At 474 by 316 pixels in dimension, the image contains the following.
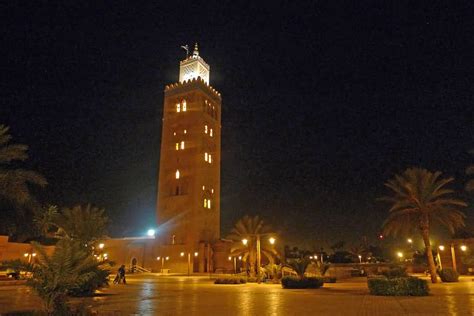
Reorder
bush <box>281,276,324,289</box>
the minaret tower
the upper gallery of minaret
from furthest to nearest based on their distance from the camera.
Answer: the upper gallery of minaret → the minaret tower → bush <box>281,276,324,289</box>

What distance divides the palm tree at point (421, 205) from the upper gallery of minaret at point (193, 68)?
41.9 m

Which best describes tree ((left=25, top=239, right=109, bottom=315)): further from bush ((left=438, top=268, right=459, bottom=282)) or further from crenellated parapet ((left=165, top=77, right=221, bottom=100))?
crenellated parapet ((left=165, top=77, right=221, bottom=100))

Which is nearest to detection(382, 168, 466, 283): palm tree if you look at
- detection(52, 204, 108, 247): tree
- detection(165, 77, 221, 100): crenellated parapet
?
detection(52, 204, 108, 247): tree

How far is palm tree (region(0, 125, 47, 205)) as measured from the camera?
15.4 meters

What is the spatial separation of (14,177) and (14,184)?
33 centimetres

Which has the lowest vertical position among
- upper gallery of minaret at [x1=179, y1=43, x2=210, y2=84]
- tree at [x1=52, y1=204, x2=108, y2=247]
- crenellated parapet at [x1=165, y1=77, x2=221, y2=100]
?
tree at [x1=52, y1=204, x2=108, y2=247]

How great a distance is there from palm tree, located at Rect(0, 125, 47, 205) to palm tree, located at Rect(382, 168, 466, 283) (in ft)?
72.4

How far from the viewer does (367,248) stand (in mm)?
86750

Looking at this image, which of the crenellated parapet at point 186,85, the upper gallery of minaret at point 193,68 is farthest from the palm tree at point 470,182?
the upper gallery of minaret at point 193,68

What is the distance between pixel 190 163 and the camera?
56312 millimetres

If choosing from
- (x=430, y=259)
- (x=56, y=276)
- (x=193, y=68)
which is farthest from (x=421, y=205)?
(x=193, y=68)

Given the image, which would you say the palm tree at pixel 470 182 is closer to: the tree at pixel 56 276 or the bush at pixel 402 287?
the bush at pixel 402 287

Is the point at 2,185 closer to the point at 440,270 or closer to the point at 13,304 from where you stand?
the point at 13,304

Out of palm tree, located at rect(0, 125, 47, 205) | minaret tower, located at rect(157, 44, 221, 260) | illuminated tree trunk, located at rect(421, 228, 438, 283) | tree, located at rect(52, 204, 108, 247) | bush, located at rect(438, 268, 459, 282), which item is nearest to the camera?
palm tree, located at rect(0, 125, 47, 205)
